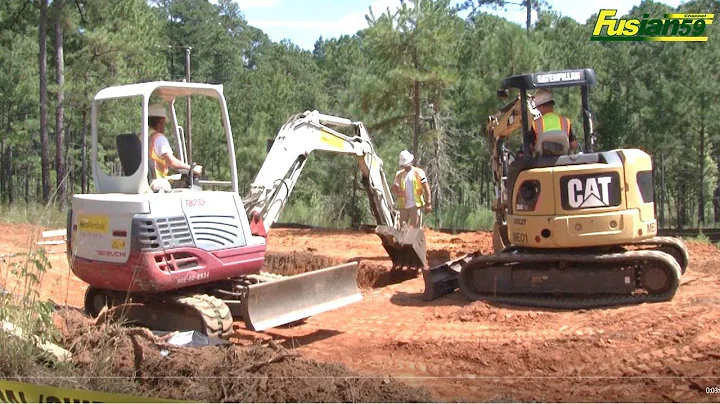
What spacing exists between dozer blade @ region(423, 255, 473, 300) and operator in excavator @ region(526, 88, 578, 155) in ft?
5.85

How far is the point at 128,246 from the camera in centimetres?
679

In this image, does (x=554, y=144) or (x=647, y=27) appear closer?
(x=554, y=144)

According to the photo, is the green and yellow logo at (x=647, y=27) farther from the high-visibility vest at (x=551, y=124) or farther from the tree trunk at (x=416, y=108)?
the tree trunk at (x=416, y=108)

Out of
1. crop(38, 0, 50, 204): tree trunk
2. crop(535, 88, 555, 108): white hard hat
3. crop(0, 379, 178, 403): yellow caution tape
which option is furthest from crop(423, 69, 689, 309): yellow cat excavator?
crop(38, 0, 50, 204): tree trunk

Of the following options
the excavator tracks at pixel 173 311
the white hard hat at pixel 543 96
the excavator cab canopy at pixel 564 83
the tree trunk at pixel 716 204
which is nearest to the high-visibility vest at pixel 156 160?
the excavator tracks at pixel 173 311

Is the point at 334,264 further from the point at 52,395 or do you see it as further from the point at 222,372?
the point at 52,395

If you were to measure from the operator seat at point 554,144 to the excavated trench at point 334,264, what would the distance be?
163 inches

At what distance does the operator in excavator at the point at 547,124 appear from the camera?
8672 mm

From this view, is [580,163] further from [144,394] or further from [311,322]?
[144,394]

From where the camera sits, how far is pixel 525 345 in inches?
279

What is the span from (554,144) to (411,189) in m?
4.24

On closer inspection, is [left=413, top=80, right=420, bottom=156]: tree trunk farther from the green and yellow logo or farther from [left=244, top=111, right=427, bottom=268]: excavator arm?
the green and yellow logo

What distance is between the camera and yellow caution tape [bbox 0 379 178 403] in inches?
169

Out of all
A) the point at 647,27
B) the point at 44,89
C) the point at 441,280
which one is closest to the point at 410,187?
the point at 441,280
